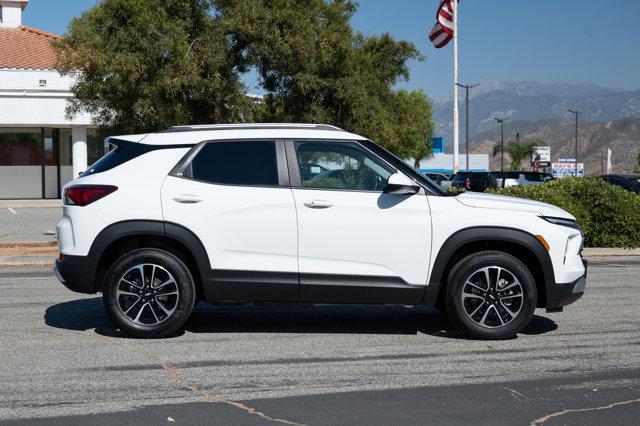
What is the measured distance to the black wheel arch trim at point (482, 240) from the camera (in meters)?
7.70

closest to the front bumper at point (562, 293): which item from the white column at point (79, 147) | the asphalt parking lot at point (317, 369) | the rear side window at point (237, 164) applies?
the asphalt parking lot at point (317, 369)

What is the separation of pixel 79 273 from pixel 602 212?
11.9 metres

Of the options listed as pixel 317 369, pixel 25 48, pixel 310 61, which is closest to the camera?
pixel 317 369

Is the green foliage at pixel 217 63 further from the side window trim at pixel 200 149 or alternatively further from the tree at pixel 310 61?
the side window trim at pixel 200 149

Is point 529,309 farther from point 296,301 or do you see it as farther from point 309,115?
point 309,115

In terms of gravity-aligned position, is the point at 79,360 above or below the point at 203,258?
below

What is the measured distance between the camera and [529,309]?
7.75 meters

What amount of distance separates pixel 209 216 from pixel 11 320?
2652mm

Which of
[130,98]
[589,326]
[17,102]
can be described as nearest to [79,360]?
[589,326]

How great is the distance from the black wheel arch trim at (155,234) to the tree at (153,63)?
1150 cm

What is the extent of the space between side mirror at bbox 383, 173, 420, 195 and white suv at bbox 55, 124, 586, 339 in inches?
0.9

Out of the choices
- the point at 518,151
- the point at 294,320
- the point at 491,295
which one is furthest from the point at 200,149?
the point at 518,151

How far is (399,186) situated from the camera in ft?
24.9

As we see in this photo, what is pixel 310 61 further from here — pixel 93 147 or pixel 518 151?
pixel 518 151
